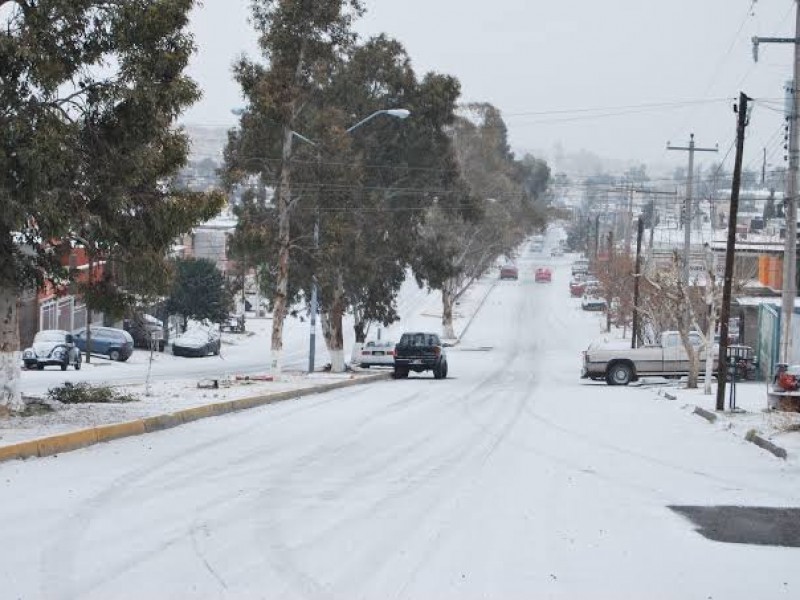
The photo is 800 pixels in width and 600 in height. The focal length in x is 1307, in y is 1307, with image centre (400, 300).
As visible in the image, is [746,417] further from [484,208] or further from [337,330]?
[484,208]

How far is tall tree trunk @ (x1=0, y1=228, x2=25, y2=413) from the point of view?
18625 millimetres

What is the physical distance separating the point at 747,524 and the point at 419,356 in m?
37.3

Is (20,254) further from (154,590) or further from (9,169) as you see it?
(154,590)

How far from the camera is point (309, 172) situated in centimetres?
4438

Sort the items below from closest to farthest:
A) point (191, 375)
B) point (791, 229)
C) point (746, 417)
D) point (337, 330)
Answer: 1. point (746, 417)
2. point (791, 229)
3. point (191, 375)
4. point (337, 330)

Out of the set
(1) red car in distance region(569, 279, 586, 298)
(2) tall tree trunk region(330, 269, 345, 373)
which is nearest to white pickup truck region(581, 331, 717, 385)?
(2) tall tree trunk region(330, 269, 345, 373)

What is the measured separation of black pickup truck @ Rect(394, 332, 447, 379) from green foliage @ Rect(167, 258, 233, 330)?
2974cm

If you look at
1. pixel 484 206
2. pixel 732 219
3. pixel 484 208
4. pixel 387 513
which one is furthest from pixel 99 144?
pixel 484 206

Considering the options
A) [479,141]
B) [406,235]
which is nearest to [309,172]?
[406,235]

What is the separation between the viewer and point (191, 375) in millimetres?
49844

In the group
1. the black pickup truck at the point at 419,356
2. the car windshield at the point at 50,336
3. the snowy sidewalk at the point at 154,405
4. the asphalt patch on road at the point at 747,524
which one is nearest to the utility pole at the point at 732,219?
the snowy sidewalk at the point at 154,405

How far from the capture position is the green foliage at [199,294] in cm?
7700

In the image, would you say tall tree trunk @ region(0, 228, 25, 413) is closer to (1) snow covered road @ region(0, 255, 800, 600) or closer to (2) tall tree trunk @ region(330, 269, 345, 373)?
(1) snow covered road @ region(0, 255, 800, 600)

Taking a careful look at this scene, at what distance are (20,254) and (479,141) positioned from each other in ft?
235
